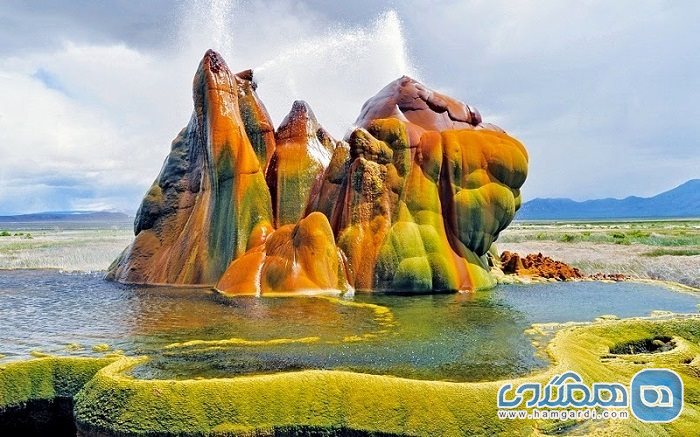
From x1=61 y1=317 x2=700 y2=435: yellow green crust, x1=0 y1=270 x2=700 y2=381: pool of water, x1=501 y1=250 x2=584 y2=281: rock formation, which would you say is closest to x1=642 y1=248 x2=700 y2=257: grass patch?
x1=501 y1=250 x2=584 y2=281: rock formation

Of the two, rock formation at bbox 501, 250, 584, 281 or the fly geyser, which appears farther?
A: rock formation at bbox 501, 250, 584, 281

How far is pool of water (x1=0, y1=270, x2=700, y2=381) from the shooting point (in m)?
12.2

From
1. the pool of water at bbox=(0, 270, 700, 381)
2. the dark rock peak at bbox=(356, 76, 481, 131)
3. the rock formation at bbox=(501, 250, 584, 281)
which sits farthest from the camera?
the rock formation at bbox=(501, 250, 584, 281)

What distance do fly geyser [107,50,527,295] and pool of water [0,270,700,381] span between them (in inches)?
65.5

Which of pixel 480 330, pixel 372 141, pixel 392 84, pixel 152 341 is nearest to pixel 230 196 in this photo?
pixel 372 141

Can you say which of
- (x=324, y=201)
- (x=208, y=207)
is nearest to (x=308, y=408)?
(x=324, y=201)

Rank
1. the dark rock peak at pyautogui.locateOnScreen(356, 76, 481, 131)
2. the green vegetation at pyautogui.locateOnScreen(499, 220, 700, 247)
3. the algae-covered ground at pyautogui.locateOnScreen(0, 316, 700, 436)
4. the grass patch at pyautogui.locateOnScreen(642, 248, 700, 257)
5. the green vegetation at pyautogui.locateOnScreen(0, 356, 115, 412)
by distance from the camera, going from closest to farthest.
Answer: the algae-covered ground at pyautogui.locateOnScreen(0, 316, 700, 436), the green vegetation at pyautogui.locateOnScreen(0, 356, 115, 412), the dark rock peak at pyautogui.locateOnScreen(356, 76, 481, 131), the grass patch at pyautogui.locateOnScreen(642, 248, 700, 257), the green vegetation at pyautogui.locateOnScreen(499, 220, 700, 247)

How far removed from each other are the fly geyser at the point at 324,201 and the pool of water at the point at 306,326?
166 centimetres

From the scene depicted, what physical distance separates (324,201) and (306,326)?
10.7m

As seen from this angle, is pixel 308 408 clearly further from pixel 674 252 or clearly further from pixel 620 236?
pixel 620 236

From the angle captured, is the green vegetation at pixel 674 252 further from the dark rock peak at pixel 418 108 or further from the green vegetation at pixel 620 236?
the dark rock peak at pixel 418 108

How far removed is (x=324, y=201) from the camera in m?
26.0

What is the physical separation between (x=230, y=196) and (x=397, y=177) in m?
7.47

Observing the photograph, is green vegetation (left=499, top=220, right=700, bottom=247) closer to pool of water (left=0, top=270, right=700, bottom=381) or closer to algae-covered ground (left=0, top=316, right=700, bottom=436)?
pool of water (left=0, top=270, right=700, bottom=381)
